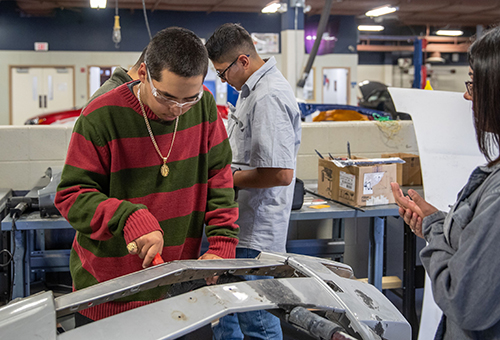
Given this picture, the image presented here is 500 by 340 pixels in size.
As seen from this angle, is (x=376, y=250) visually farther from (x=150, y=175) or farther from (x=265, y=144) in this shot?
(x=150, y=175)

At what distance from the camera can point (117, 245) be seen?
53.3 inches

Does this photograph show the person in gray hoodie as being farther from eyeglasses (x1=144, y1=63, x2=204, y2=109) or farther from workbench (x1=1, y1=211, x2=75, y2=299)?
workbench (x1=1, y1=211, x2=75, y2=299)

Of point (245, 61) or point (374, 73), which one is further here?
point (374, 73)

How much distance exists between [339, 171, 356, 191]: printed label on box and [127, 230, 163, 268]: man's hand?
1.83m

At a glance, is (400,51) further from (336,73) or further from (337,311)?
(337,311)

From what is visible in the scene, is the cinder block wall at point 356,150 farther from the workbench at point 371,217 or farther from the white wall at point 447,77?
the white wall at point 447,77

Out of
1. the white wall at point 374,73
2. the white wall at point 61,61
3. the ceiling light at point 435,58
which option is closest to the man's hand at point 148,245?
the white wall at point 61,61

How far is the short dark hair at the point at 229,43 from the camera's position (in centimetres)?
198

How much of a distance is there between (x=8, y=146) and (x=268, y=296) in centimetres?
276

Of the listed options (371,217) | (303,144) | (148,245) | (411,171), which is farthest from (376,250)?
(148,245)

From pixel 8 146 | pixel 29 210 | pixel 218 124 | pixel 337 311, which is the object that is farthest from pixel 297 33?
pixel 337 311

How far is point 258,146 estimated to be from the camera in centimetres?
189

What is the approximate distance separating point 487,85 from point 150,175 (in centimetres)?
89

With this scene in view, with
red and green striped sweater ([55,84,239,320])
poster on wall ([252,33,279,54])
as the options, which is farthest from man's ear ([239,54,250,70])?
poster on wall ([252,33,279,54])
